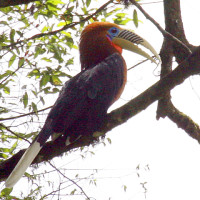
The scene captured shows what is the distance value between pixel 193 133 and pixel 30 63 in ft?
5.21

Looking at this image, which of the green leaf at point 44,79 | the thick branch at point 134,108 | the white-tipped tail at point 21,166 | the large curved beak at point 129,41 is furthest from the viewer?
the large curved beak at point 129,41

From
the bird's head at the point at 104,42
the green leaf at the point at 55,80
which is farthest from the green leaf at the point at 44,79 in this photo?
the bird's head at the point at 104,42

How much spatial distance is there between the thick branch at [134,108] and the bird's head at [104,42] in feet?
3.24

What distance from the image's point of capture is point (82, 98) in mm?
3043

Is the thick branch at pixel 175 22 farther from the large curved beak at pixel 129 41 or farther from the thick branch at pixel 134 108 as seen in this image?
the thick branch at pixel 134 108

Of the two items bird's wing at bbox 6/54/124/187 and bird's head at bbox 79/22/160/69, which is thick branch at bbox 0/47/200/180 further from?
bird's head at bbox 79/22/160/69

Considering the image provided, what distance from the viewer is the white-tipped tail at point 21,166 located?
2555 mm

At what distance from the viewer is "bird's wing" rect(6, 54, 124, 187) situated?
9.30ft

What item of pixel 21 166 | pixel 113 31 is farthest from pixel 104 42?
pixel 21 166

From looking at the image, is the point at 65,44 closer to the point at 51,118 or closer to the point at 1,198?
the point at 51,118

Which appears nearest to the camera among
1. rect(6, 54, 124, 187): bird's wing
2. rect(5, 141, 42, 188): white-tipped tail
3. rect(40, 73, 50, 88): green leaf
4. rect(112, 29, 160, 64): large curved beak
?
rect(5, 141, 42, 188): white-tipped tail

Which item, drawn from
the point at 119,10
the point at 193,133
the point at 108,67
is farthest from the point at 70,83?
the point at 193,133

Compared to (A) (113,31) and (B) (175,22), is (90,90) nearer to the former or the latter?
(B) (175,22)

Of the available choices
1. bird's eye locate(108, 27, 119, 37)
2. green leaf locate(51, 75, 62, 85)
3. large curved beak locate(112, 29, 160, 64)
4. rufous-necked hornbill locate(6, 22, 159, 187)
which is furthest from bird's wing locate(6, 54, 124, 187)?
bird's eye locate(108, 27, 119, 37)
